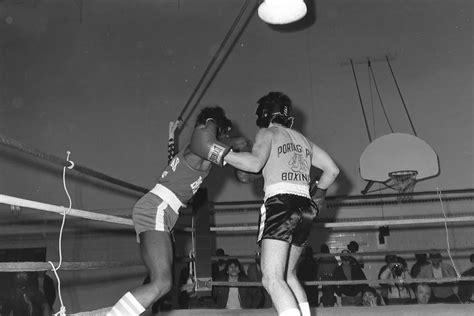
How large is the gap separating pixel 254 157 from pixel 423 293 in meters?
4.25

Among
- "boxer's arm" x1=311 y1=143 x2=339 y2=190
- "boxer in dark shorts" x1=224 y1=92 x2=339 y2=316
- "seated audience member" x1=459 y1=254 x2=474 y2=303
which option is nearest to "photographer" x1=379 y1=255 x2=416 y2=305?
"seated audience member" x1=459 y1=254 x2=474 y2=303

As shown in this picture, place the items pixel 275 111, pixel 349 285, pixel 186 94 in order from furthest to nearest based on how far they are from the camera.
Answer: pixel 186 94, pixel 349 285, pixel 275 111

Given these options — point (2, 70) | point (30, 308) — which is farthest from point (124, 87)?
point (30, 308)

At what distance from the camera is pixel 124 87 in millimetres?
8031

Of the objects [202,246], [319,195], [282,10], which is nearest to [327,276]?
[202,246]

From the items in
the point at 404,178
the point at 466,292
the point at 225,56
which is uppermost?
the point at 225,56

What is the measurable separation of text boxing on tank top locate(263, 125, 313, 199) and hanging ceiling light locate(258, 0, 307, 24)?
279 centimetres

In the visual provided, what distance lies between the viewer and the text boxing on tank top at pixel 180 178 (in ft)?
8.30

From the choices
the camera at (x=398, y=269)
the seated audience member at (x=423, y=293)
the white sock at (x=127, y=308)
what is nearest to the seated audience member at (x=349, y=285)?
the camera at (x=398, y=269)

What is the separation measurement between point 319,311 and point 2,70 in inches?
294

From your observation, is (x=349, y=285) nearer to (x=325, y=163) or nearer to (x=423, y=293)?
(x=423, y=293)

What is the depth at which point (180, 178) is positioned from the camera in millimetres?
2537

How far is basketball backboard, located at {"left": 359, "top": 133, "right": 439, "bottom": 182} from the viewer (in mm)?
5852

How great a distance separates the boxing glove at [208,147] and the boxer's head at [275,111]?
0.97ft
